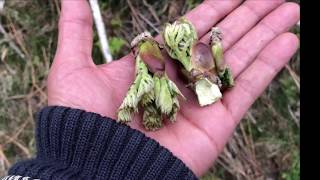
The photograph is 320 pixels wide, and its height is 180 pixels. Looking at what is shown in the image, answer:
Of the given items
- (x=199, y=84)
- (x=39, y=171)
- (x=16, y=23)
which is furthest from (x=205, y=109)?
(x=16, y=23)

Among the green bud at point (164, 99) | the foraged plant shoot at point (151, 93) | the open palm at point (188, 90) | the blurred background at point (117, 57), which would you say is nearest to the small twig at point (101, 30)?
the blurred background at point (117, 57)

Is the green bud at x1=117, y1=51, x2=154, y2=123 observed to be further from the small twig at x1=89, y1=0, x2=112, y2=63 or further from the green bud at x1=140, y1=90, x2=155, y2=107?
the small twig at x1=89, y1=0, x2=112, y2=63

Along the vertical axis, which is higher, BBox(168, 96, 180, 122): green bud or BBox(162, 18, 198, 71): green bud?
BBox(162, 18, 198, 71): green bud

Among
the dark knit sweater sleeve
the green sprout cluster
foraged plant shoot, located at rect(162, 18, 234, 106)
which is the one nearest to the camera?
the dark knit sweater sleeve

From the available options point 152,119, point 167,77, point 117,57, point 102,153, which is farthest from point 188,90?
point 117,57

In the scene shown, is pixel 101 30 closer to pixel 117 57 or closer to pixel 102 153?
pixel 117 57

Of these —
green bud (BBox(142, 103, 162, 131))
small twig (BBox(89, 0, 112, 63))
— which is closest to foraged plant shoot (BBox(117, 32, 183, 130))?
green bud (BBox(142, 103, 162, 131))
